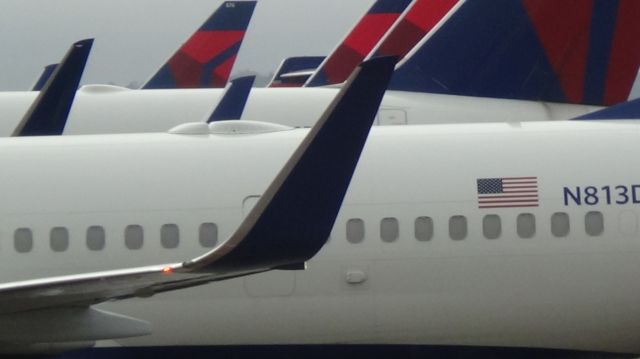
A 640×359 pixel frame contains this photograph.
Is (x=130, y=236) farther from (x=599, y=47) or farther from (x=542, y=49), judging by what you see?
(x=599, y=47)

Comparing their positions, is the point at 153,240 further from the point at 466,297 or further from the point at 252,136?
the point at 466,297

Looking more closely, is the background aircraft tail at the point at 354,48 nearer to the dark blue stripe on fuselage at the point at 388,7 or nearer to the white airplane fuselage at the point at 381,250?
the dark blue stripe on fuselage at the point at 388,7

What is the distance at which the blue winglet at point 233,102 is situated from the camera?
1558 cm

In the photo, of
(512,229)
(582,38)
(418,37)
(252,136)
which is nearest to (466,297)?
(512,229)

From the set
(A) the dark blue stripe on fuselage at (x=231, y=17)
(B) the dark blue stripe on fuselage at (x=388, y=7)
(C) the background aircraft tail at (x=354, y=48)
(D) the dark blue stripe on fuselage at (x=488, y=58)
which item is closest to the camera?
(D) the dark blue stripe on fuselage at (x=488, y=58)

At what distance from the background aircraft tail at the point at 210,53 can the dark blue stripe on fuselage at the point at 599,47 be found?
43.4 ft

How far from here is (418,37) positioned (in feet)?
68.6

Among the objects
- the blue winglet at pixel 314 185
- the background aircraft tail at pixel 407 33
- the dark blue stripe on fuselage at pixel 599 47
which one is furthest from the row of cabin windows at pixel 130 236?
the background aircraft tail at pixel 407 33

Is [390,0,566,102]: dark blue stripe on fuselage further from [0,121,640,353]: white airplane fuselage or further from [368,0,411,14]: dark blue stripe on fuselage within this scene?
[368,0,411,14]: dark blue stripe on fuselage

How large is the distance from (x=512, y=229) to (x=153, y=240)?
2.85m

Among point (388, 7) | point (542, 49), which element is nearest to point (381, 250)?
point (542, 49)

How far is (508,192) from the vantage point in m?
11.9

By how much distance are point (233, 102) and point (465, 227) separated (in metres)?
4.56

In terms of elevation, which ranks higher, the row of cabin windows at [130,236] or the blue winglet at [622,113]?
the blue winglet at [622,113]
